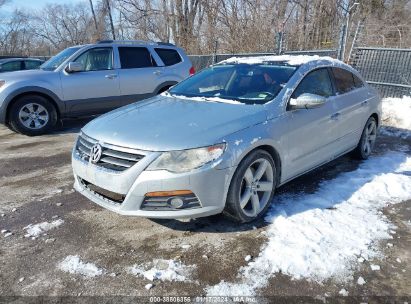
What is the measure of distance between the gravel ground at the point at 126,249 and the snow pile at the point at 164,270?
55mm

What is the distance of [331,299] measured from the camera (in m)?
2.60

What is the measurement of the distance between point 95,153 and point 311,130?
2.31 meters

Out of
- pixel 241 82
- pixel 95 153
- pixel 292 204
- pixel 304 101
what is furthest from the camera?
pixel 241 82

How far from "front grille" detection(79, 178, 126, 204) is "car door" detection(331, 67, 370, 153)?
2803 millimetres

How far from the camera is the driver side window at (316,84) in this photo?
4159 millimetres

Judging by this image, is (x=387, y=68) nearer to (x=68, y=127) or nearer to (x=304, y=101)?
(x=304, y=101)

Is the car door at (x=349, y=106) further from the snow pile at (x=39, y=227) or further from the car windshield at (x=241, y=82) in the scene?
the snow pile at (x=39, y=227)

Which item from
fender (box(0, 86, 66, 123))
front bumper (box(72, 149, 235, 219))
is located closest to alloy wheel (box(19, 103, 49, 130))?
fender (box(0, 86, 66, 123))

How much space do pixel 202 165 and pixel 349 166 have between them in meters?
3.05

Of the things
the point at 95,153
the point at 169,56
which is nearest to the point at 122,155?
the point at 95,153

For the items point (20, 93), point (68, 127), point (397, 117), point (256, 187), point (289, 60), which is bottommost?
point (68, 127)

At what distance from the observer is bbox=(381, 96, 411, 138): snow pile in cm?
732

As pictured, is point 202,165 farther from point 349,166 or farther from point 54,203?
point 349,166

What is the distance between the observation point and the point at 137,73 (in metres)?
8.16
